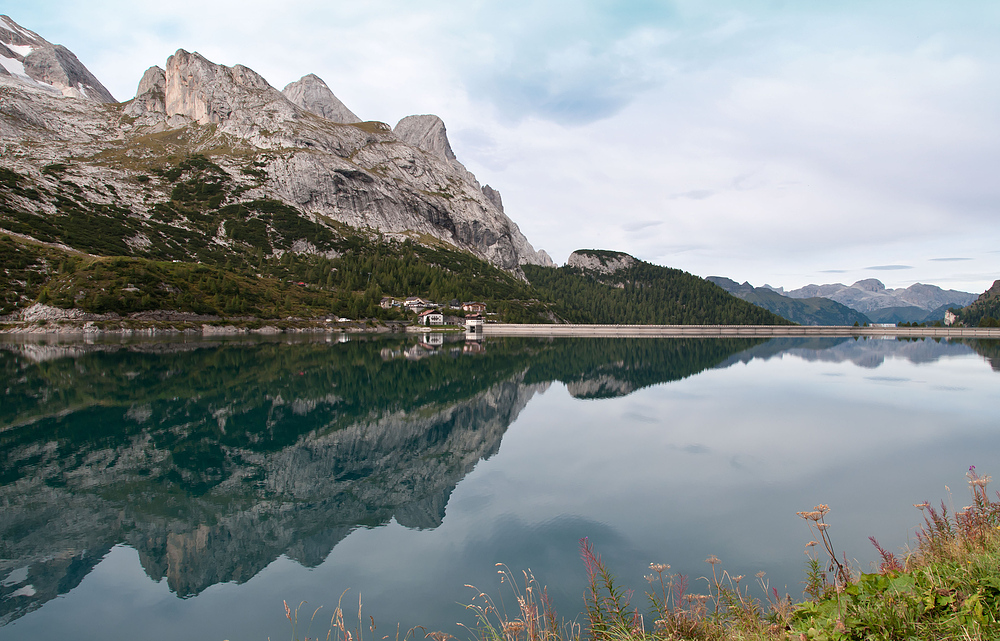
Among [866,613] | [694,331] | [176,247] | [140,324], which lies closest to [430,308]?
[176,247]

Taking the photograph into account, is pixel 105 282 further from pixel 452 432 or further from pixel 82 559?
pixel 82 559

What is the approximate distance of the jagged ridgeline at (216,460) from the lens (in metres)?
10.4

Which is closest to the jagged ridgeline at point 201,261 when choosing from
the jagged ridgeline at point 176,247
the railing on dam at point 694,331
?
the jagged ridgeline at point 176,247

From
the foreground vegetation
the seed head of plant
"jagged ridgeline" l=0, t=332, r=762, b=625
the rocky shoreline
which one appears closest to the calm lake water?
"jagged ridgeline" l=0, t=332, r=762, b=625

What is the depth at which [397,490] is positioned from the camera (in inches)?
579

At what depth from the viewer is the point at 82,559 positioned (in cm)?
977

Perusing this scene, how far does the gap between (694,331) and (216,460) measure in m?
148

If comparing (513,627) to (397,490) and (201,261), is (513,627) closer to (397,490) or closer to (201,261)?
(397,490)

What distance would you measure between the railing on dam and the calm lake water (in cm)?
10587

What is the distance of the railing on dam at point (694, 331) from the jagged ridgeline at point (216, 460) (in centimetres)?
10075

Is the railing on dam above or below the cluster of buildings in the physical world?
below

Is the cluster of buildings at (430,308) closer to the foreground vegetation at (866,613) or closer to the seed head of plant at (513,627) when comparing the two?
the foreground vegetation at (866,613)

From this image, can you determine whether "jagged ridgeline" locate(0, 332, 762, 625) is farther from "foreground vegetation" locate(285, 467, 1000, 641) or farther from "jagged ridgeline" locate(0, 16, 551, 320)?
"jagged ridgeline" locate(0, 16, 551, 320)

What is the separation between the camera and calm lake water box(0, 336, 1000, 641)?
8.95m
